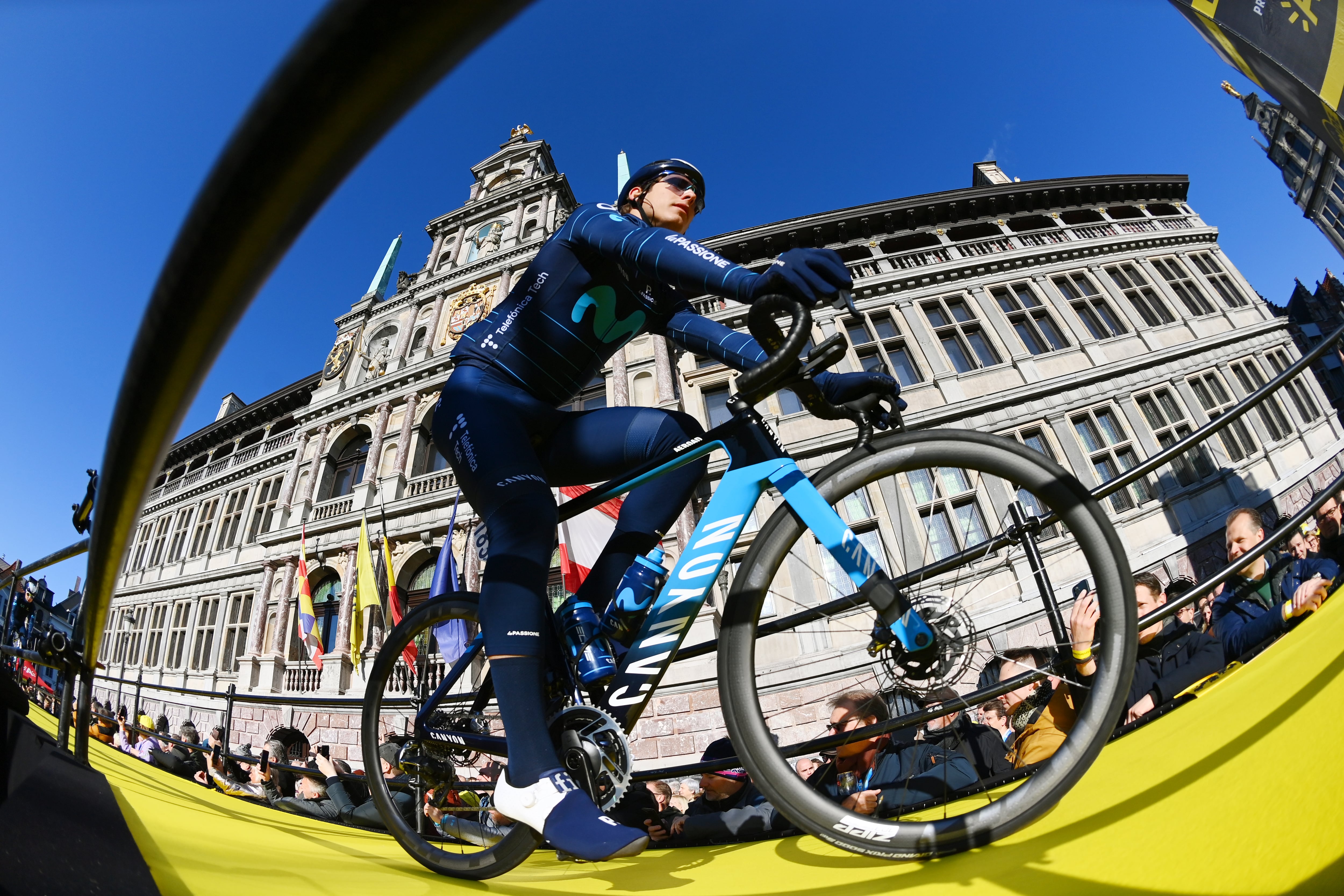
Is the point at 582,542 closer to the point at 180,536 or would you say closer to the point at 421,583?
the point at 421,583

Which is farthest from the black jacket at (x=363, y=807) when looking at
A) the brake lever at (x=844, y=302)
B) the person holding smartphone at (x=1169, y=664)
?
the person holding smartphone at (x=1169, y=664)

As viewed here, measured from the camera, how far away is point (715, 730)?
30.0ft

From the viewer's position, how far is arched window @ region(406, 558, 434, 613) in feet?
44.1

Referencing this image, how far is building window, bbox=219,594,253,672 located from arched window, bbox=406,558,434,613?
6507 mm

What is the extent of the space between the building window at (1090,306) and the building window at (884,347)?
504 cm

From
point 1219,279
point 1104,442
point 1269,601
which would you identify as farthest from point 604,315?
point 1219,279

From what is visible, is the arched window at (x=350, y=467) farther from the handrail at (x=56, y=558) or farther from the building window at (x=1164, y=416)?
the building window at (x=1164, y=416)

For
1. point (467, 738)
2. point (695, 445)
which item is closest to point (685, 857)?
point (467, 738)

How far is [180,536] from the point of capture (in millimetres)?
20922

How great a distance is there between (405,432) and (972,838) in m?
16.6

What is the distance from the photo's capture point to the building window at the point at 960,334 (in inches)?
541

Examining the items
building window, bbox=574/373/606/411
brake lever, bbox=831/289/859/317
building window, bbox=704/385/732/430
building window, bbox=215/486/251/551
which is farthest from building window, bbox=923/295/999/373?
building window, bbox=215/486/251/551

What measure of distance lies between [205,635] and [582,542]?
17.0m

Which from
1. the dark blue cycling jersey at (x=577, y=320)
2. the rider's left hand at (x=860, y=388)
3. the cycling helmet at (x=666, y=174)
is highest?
the cycling helmet at (x=666, y=174)
